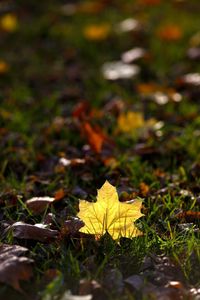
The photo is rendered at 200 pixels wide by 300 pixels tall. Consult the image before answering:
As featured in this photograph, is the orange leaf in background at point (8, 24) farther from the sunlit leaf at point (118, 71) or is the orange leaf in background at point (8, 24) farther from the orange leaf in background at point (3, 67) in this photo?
the sunlit leaf at point (118, 71)

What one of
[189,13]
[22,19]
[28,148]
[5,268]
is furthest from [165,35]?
[5,268]

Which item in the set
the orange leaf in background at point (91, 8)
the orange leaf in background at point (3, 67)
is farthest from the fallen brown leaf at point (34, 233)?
the orange leaf in background at point (91, 8)

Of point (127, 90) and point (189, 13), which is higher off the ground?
point (189, 13)

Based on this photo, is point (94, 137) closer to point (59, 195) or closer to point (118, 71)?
point (59, 195)

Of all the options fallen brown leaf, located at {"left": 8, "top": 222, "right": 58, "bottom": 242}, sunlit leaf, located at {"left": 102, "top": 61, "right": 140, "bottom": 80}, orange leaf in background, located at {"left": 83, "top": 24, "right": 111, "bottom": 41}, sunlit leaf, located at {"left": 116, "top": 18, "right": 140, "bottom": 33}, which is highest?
sunlit leaf, located at {"left": 116, "top": 18, "right": 140, "bottom": 33}

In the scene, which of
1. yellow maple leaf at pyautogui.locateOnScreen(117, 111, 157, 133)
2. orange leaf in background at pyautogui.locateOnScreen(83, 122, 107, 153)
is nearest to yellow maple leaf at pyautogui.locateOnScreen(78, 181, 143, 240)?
orange leaf in background at pyautogui.locateOnScreen(83, 122, 107, 153)

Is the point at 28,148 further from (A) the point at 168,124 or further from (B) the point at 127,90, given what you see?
(B) the point at 127,90

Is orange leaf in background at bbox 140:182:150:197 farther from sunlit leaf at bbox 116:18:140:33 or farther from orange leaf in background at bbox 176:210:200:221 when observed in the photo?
sunlit leaf at bbox 116:18:140:33
